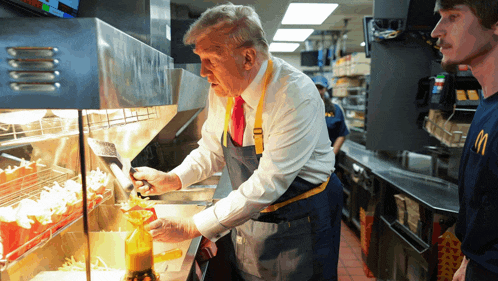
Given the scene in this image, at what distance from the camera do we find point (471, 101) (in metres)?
2.53

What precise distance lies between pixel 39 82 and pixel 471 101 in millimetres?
2769

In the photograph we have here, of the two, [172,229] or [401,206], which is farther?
[401,206]

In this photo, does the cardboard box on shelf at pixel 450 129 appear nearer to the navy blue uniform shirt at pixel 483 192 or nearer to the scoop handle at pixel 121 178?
the navy blue uniform shirt at pixel 483 192

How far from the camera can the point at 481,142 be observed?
1208 mm

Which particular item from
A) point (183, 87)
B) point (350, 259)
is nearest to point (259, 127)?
point (183, 87)

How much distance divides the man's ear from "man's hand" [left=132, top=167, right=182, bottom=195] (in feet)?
2.04

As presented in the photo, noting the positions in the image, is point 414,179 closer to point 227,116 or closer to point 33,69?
point 227,116

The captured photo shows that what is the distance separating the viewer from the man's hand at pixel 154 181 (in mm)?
1449

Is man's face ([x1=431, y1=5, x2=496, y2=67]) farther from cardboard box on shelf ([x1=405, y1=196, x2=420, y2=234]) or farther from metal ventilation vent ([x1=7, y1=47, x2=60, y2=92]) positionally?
cardboard box on shelf ([x1=405, y1=196, x2=420, y2=234])

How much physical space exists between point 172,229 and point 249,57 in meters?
0.71

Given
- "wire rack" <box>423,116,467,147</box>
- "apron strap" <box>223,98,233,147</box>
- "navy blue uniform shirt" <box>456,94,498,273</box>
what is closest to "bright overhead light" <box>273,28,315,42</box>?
"wire rack" <box>423,116,467,147</box>

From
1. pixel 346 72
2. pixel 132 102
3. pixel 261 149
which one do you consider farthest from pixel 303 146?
pixel 346 72

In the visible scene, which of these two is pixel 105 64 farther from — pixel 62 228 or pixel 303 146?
pixel 303 146

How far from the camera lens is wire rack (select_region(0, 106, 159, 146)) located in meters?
0.99
